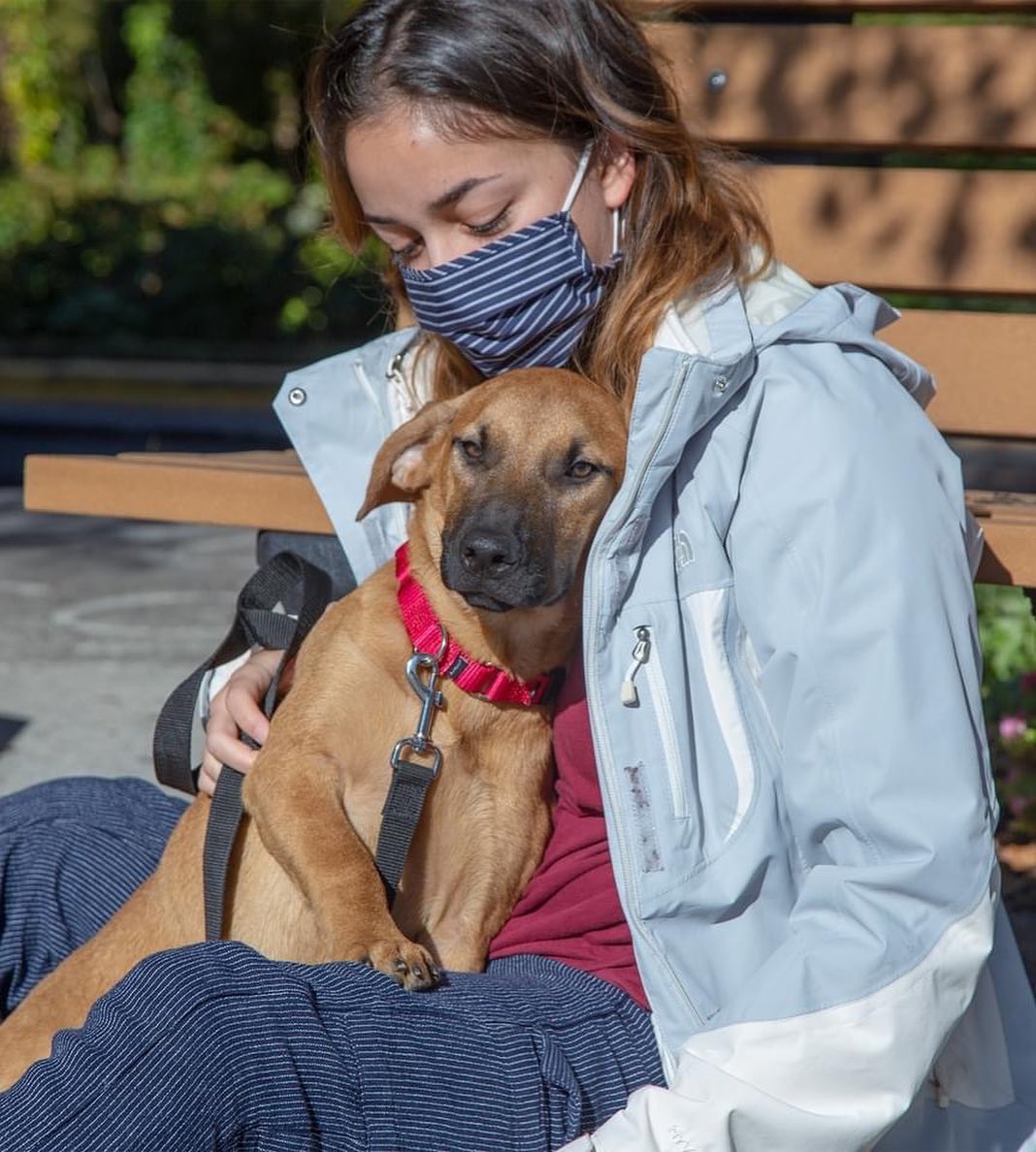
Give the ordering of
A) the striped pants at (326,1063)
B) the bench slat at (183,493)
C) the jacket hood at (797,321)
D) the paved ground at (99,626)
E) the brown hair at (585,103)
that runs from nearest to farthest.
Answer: the striped pants at (326,1063) < the jacket hood at (797,321) < the brown hair at (585,103) < the bench slat at (183,493) < the paved ground at (99,626)

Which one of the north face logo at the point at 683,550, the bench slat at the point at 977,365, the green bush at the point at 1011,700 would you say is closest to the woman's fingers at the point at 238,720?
the north face logo at the point at 683,550

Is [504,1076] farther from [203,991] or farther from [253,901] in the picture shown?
[253,901]

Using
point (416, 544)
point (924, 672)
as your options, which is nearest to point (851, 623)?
point (924, 672)

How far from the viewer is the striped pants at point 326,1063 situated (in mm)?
1958

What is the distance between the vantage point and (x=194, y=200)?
19469mm

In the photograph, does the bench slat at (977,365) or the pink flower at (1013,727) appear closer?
the bench slat at (977,365)

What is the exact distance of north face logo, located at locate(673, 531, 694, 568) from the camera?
7.70 ft

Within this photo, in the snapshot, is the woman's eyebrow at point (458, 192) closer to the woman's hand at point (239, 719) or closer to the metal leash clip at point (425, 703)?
the metal leash clip at point (425, 703)

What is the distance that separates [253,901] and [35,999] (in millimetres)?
391

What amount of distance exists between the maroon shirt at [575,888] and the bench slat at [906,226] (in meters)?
1.35

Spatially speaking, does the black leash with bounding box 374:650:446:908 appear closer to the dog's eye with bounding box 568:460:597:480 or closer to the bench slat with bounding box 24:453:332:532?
the dog's eye with bounding box 568:460:597:480

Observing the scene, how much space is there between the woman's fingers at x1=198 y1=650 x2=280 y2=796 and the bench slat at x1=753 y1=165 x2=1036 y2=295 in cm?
155

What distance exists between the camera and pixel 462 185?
2635mm

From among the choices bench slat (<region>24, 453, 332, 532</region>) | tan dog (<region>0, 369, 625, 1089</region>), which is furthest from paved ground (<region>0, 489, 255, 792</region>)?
tan dog (<region>0, 369, 625, 1089</region>)
